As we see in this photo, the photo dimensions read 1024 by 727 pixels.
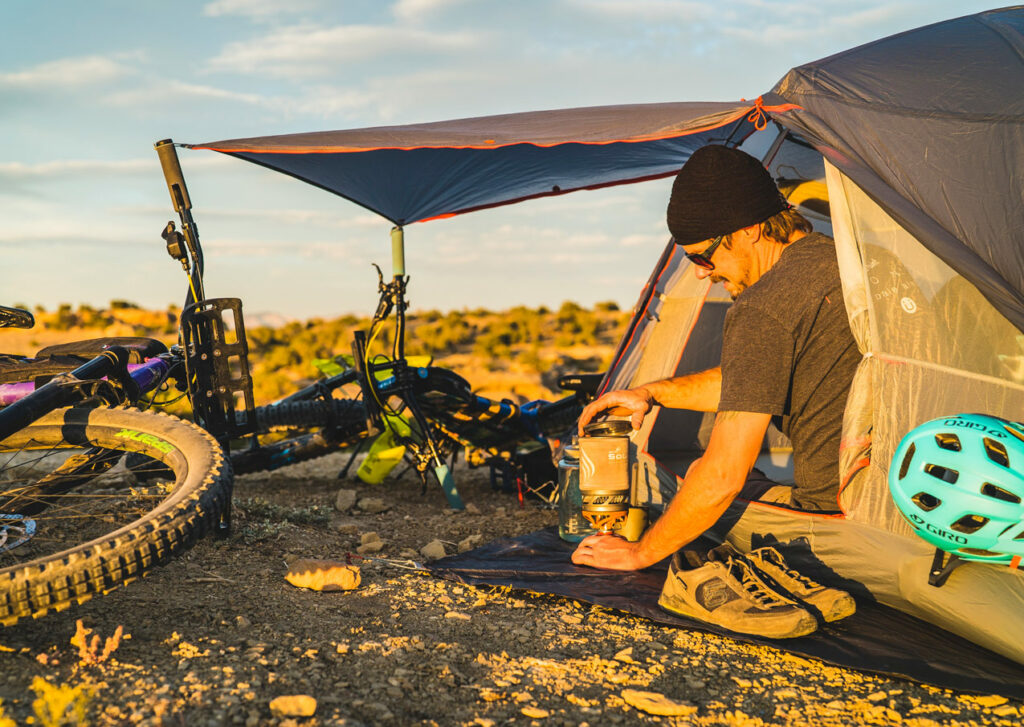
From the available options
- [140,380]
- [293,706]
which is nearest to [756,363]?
[293,706]

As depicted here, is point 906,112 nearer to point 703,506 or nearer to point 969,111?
point 969,111

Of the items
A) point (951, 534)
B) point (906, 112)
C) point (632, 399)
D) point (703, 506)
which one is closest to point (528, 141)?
point (632, 399)

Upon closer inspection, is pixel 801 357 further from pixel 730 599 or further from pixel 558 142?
pixel 558 142


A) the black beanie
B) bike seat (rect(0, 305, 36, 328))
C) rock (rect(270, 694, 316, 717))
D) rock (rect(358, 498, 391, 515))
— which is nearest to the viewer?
rock (rect(270, 694, 316, 717))

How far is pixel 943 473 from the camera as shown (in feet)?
9.15

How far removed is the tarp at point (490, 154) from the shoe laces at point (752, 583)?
190 centimetres

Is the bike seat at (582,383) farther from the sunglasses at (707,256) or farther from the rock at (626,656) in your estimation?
the rock at (626,656)

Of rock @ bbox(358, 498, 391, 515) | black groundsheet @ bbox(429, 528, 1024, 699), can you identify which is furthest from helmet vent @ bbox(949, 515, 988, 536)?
rock @ bbox(358, 498, 391, 515)

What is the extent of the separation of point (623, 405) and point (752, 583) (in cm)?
106

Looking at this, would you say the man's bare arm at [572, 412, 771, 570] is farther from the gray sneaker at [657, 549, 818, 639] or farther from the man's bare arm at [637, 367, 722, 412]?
the man's bare arm at [637, 367, 722, 412]

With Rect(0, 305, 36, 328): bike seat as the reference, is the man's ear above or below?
above

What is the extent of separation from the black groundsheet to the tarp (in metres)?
2.01

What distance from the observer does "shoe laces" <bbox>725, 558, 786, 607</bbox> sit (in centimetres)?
313

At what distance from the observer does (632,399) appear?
392cm
